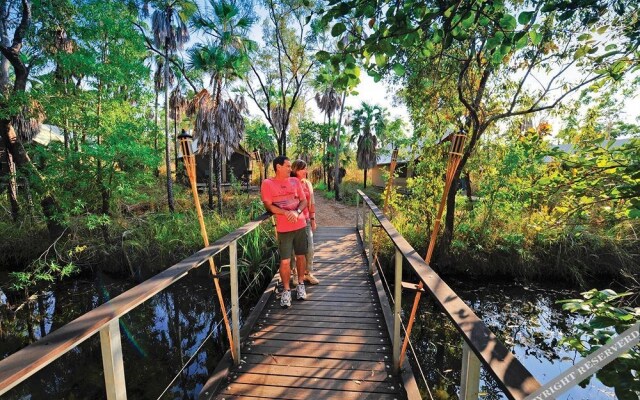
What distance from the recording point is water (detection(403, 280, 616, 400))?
4242 millimetres

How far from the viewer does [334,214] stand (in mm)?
14328

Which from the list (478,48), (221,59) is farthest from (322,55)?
(221,59)

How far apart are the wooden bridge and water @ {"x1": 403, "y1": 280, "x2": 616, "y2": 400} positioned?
1.65 meters

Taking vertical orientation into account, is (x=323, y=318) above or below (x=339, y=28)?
below

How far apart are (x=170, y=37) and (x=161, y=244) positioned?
8.82 meters

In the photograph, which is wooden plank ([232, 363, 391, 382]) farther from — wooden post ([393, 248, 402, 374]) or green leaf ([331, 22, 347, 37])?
green leaf ([331, 22, 347, 37])

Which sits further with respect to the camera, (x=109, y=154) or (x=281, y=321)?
(x=109, y=154)

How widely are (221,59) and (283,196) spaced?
9.52 metres

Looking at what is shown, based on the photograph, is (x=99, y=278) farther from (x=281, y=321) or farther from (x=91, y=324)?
(x=91, y=324)

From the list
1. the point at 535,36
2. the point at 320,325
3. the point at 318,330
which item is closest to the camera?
the point at 535,36

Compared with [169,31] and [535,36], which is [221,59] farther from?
[535,36]

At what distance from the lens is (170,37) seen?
12.2m

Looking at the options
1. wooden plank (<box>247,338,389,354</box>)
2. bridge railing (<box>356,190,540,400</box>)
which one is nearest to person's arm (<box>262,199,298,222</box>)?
wooden plank (<box>247,338,389,354</box>)

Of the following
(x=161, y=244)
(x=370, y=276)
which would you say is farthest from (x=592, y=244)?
A: (x=161, y=244)
